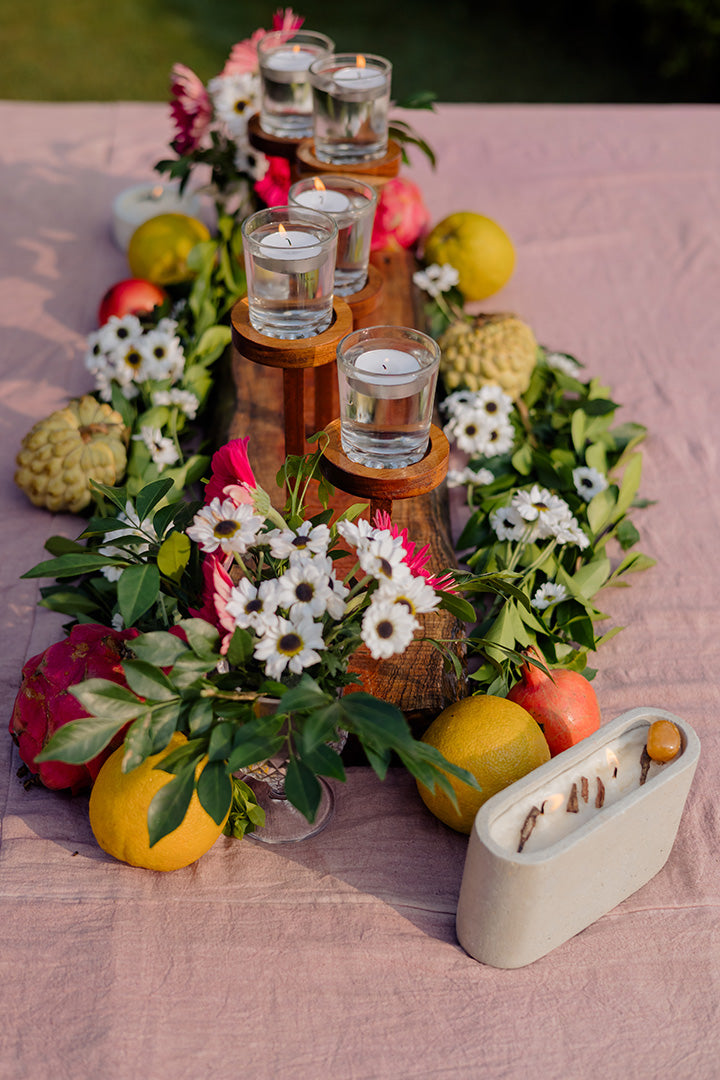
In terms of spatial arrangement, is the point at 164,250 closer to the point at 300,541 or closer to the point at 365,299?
the point at 365,299

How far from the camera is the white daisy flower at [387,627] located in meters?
0.65

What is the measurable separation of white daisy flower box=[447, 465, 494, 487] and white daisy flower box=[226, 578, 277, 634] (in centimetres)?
51

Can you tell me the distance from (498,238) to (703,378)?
0.37m

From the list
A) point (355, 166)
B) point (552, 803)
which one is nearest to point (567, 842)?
point (552, 803)

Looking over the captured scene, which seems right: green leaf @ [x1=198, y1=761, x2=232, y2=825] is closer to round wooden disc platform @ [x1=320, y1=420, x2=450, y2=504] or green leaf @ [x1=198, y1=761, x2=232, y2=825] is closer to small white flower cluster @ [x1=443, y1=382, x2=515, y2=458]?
round wooden disc platform @ [x1=320, y1=420, x2=450, y2=504]

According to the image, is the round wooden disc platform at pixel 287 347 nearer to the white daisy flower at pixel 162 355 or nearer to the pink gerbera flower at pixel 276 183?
the white daisy flower at pixel 162 355

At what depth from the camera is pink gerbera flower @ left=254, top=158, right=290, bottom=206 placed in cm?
131

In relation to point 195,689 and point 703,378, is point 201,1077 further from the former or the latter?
point 703,378

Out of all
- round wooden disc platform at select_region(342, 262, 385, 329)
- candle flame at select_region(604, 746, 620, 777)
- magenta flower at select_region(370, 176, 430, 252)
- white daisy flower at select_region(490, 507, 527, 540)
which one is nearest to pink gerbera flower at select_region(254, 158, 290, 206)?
magenta flower at select_region(370, 176, 430, 252)

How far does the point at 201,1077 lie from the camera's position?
66 cm

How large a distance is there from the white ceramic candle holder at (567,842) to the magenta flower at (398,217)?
823 mm

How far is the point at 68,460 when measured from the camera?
1108mm

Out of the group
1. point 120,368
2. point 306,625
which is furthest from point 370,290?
point 306,625

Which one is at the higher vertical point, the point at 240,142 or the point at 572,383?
the point at 240,142
